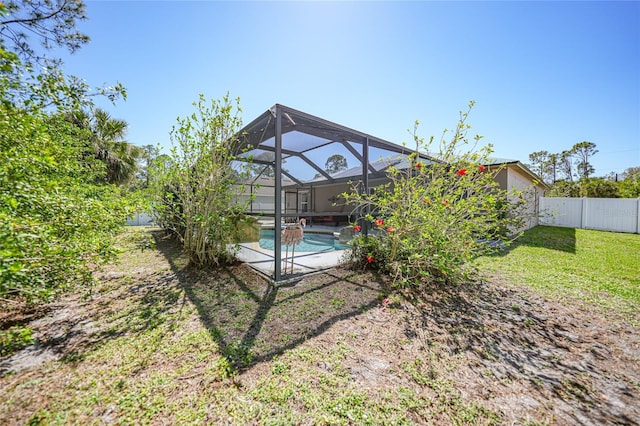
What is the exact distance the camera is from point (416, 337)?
2.63 metres

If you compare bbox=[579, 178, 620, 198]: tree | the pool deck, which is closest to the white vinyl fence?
bbox=[579, 178, 620, 198]: tree

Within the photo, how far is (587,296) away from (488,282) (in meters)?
1.27

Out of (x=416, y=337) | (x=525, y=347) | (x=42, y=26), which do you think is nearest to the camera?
(x=525, y=347)

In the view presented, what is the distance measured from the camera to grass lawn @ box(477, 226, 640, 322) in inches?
146

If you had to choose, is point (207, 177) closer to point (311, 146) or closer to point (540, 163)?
point (311, 146)

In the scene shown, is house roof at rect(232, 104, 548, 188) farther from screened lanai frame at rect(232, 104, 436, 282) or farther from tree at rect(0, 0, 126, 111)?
tree at rect(0, 0, 126, 111)

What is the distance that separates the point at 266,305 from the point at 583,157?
43091 millimetres

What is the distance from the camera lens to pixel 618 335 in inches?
105

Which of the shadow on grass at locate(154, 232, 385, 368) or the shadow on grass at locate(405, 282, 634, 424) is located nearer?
the shadow on grass at locate(405, 282, 634, 424)

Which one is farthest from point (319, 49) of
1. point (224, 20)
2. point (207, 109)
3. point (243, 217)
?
point (243, 217)

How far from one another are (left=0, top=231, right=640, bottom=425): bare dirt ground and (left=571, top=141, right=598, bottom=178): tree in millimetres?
38972

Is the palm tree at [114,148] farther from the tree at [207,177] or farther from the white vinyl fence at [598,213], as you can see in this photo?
the white vinyl fence at [598,213]

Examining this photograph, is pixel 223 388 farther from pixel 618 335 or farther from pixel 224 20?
pixel 224 20

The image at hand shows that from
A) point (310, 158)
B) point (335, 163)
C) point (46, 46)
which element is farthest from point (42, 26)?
point (335, 163)
